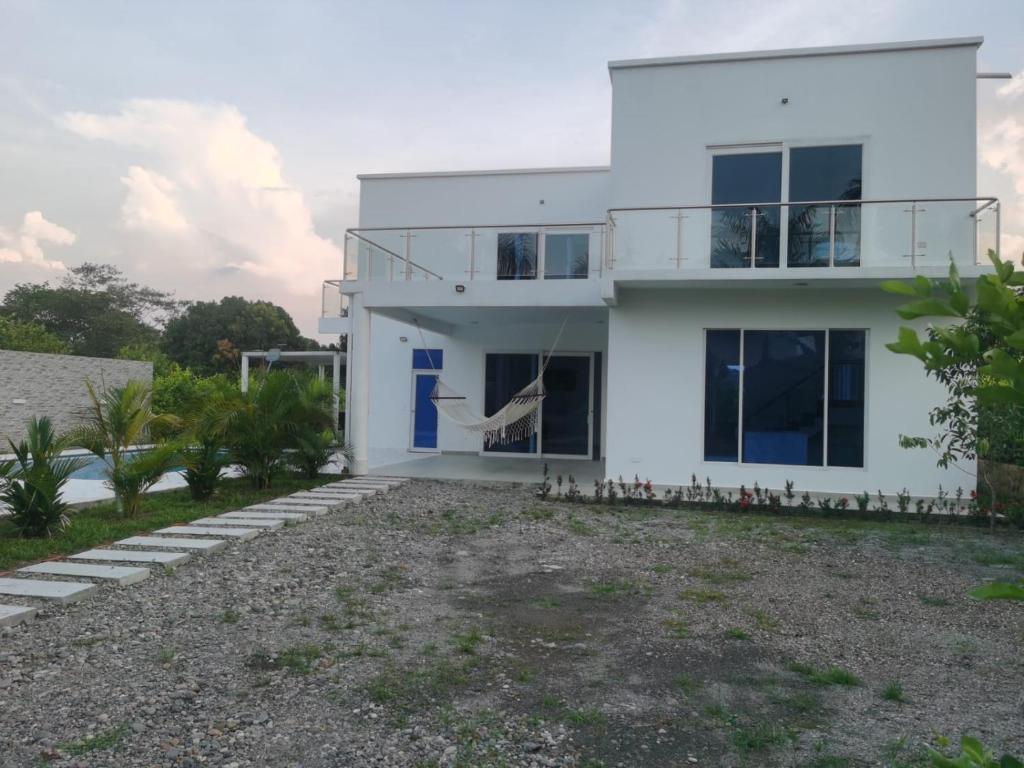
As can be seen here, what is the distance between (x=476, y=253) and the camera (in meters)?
11.2

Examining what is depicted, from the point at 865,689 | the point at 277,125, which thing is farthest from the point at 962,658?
the point at 277,125

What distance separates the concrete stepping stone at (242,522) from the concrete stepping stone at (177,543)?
686 millimetres

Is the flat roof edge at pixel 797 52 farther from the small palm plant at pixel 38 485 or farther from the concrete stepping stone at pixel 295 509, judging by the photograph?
the small palm plant at pixel 38 485

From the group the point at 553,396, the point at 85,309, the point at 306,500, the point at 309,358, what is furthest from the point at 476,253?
the point at 85,309

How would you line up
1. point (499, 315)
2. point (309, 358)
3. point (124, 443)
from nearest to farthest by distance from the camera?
point (124, 443), point (499, 315), point (309, 358)

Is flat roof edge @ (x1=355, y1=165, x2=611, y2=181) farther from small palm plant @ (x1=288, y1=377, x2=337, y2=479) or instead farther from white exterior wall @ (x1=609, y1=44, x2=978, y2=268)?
small palm plant @ (x1=288, y1=377, x2=337, y2=479)

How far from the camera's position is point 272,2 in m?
11.1

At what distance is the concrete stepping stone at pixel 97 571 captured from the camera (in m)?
5.41

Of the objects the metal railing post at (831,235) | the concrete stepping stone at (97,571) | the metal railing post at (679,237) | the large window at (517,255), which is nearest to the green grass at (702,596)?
the concrete stepping stone at (97,571)

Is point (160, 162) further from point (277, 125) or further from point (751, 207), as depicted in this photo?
point (751, 207)

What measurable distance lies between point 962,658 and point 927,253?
647cm

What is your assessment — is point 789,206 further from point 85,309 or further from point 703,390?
point 85,309

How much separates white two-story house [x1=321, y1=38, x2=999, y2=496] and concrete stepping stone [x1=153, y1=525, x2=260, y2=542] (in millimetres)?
4889

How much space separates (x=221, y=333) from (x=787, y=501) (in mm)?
33565
